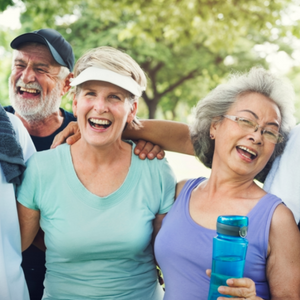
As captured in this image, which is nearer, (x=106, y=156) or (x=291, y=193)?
(x=291, y=193)

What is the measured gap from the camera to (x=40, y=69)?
126 inches

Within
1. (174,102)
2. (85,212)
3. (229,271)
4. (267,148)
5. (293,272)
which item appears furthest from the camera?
(174,102)

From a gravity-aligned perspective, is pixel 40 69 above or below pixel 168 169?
above

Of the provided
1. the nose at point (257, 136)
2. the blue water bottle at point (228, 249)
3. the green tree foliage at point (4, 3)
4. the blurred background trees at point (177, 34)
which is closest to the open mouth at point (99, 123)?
the nose at point (257, 136)

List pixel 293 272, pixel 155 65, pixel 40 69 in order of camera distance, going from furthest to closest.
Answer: pixel 155 65 < pixel 40 69 < pixel 293 272

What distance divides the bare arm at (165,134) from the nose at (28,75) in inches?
44.0

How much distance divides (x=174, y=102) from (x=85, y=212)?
852 inches

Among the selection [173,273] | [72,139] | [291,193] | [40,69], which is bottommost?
[173,273]

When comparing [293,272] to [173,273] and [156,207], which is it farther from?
[156,207]

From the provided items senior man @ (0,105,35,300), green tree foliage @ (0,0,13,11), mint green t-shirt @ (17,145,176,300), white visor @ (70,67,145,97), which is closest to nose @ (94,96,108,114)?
white visor @ (70,67,145,97)

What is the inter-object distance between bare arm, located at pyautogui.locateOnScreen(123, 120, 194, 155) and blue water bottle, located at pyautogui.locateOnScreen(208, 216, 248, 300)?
113 cm

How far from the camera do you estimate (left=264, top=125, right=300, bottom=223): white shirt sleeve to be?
210 cm

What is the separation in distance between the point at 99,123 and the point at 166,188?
561 millimetres

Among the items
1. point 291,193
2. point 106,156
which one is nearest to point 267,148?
point 291,193
